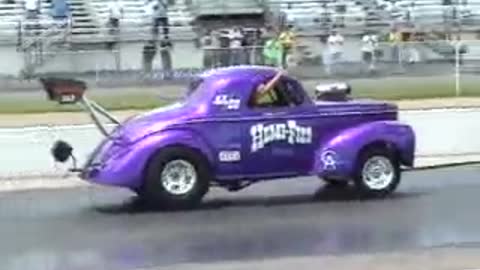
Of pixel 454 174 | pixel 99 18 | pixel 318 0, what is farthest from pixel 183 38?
pixel 454 174

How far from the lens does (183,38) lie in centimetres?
3884

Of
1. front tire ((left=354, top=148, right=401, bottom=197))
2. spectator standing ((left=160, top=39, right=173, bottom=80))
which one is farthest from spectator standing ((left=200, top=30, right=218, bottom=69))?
front tire ((left=354, top=148, right=401, bottom=197))

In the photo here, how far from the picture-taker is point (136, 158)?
1537cm

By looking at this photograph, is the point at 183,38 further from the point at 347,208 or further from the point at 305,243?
the point at 305,243

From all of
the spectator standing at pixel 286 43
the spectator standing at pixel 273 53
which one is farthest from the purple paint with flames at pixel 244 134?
the spectator standing at pixel 286 43

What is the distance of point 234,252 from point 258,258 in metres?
0.47

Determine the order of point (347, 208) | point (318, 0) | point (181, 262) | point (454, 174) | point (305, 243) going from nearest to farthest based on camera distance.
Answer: point (181, 262)
point (305, 243)
point (347, 208)
point (454, 174)
point (318, 0)

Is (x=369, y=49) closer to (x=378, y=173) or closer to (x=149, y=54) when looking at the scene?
(x=149, y=54)

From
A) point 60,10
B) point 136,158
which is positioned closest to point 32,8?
point 60,10

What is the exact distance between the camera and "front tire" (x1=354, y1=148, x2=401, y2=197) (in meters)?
16.4

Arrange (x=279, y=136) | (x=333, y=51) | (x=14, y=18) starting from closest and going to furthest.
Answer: (x=279, y=136) → (x=333, y=51) → (x=14, y=18)

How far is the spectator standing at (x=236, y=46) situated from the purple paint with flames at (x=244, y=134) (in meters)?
14.6

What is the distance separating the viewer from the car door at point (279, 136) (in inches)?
627

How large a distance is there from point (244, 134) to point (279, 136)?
0.44m
